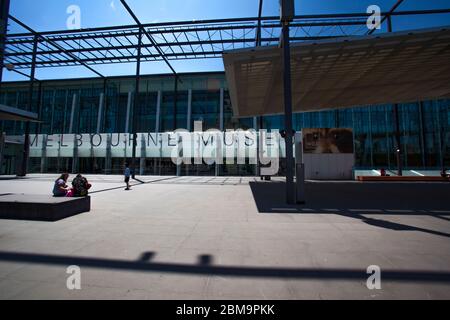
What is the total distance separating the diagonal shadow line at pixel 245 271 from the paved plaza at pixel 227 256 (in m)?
0.02

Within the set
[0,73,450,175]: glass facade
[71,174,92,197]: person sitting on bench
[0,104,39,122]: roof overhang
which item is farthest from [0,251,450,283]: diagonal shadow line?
[0,73,450,175]: glass facade

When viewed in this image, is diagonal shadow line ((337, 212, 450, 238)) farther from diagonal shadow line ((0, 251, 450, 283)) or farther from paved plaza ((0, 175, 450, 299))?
diagonal shadow line ((0, 251, 450, 283))

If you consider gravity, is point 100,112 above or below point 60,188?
above

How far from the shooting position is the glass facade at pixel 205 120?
3331 cm

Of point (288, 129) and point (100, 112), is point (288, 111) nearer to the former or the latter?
point (288, 129)

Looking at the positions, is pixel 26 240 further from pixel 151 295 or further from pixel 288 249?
pixel 288 249

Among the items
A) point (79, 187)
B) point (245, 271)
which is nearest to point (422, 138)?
point (245, 271)

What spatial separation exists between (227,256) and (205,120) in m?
31.3

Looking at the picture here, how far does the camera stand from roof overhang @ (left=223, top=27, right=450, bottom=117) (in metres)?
10.6

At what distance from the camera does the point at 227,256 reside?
400 cm

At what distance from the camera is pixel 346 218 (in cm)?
679

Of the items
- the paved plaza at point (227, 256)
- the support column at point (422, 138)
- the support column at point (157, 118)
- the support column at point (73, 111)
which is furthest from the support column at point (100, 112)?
the support column at point (422, 138)

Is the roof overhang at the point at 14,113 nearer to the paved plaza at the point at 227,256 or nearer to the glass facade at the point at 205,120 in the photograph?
the glass facade at the point at 205,120

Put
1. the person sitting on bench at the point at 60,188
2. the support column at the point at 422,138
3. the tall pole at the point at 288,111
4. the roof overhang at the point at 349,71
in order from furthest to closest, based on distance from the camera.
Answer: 1. the support column at the point at 422,138
2. the roof overhang at the point at 349,71
3. the tall pole at the point at 288,111
4. the person sitting on bench at the point at 60,188
